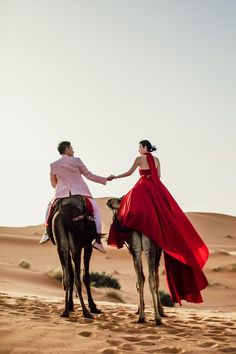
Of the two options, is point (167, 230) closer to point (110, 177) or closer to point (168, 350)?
point (110, 177)

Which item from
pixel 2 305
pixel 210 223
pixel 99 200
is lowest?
pixel 2 305

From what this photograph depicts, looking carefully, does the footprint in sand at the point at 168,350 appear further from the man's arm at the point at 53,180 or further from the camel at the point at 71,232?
the man's arm at the point at 53,180

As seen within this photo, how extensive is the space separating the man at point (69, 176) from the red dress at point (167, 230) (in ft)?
2.41

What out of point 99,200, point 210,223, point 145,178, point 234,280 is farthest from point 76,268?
point 99,200

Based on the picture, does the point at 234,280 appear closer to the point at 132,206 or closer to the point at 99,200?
the point at 132,206

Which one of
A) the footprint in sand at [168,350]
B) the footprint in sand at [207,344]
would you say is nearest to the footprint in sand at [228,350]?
the footprint in sand at [207,344]

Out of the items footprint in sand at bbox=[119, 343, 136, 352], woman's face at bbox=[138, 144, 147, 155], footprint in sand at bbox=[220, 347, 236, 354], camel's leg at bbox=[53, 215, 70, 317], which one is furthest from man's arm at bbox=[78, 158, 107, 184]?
footprint in sand at bbox=[220, 347, 236, 354]

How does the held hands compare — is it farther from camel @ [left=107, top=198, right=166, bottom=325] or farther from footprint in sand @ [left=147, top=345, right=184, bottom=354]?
footprint in sand @ [left=147, top=345, right=184, bottom=354]

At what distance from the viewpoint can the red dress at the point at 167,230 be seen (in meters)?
7.04

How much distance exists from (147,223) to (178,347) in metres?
2.35

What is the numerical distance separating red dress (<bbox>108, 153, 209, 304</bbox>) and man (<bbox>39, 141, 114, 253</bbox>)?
736 millimetres

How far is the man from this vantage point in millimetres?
7895

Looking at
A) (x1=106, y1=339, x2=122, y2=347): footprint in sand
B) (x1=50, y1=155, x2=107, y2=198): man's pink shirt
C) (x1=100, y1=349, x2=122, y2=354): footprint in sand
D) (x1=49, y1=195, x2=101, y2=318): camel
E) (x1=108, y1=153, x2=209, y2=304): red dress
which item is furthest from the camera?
(x1=50, y1=155, x2=107, y2=198): man's pink shirt

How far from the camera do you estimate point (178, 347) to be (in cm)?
495
